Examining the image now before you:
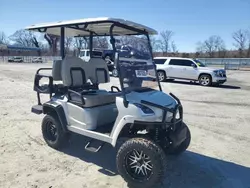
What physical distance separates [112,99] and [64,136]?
1.13 metres

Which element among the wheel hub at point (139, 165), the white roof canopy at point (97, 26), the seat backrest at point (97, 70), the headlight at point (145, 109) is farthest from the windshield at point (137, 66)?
the seat backrest at point (97, 70)

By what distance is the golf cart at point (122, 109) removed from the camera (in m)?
3.45

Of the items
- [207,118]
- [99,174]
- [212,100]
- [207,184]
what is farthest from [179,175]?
[212,100]

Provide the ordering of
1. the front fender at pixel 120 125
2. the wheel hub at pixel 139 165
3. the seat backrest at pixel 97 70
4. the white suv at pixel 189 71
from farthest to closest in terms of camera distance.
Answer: the white suv at pixel 189 71, the seat backrest at pixel 97 70, the front fender at pixel 120 125, the wheel hub at pixel 139 165

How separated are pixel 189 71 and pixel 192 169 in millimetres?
12399

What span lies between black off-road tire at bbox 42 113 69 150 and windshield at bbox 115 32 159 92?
1.65 metres

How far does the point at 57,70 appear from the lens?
478cm

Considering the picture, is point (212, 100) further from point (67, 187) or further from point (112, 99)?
point (67, 187)

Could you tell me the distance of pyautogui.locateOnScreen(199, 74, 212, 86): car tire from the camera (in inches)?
599

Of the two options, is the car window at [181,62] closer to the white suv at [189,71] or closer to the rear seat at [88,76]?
the white suv at [189,71]

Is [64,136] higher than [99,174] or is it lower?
higher

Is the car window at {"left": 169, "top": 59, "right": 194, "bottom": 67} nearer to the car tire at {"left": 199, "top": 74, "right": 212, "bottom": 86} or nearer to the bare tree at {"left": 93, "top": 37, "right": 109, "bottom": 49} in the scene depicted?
the car tire at {"left": 199, "top": 74, "right": 212, "bottom": 86}

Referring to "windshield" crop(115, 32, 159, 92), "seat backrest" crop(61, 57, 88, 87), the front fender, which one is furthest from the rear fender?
"windshield" crop(115, 32, 159, 92)

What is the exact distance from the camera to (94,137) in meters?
4.07
